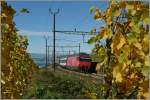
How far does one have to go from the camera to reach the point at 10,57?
24.6 ft

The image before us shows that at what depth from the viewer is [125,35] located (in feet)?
16.8

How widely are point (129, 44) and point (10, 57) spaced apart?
3.19 metres

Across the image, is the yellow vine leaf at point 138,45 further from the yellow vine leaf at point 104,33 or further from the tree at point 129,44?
the yellow vine leaf at point 104,33

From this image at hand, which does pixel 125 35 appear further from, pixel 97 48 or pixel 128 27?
pixel 97 48

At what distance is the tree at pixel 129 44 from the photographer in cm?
464

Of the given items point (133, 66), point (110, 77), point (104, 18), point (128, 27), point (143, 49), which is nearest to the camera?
point (143, 49)

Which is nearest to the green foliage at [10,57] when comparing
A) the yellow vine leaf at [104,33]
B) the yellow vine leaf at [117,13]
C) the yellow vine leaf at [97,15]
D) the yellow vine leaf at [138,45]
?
the yellow vine leaf at [97,15]

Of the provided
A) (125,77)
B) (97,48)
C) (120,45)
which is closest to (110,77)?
(97,48)

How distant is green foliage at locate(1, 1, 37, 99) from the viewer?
5.63m

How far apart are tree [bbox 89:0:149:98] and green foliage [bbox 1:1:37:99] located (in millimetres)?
1126

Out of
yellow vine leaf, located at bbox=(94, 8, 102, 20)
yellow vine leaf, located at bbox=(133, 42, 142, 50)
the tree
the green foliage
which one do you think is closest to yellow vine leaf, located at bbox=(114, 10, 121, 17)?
the tree

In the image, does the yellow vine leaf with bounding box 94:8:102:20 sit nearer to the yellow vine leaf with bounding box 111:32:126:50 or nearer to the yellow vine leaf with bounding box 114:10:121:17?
the yellow vine leaf with bounding box 114:10:121:17

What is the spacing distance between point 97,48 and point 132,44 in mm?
2274

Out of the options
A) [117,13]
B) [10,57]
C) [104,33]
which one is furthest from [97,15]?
[10,57]
